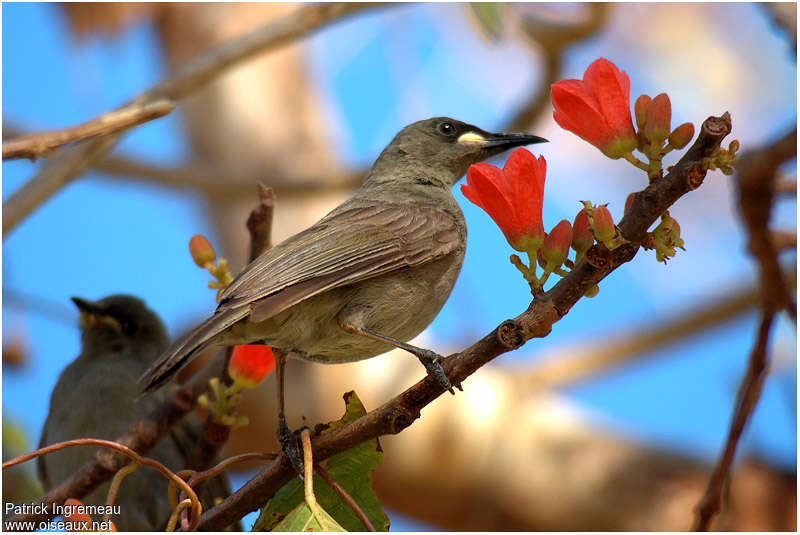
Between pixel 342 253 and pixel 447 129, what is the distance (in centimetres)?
169

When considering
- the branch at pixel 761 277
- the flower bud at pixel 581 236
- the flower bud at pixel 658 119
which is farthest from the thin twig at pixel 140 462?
the branch at pixel 761 277

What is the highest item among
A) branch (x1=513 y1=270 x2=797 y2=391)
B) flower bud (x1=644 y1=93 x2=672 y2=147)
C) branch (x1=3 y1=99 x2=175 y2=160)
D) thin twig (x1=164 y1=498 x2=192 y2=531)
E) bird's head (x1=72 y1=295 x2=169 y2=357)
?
bird's head (x1=72 y1=295 x2=169 y2=357)

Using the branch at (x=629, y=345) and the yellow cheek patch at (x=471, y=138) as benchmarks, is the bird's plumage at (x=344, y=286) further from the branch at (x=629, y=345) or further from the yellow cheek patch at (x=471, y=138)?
the branch at (x=629, y=345)

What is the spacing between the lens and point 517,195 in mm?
2701

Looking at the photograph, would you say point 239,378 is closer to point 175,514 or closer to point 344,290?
point 344,290

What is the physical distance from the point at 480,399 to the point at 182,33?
5353mm

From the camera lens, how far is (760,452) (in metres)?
7.56

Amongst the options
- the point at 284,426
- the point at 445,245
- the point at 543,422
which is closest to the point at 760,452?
the point at 543,422

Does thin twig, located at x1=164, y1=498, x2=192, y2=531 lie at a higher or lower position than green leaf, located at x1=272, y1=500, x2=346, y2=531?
higher

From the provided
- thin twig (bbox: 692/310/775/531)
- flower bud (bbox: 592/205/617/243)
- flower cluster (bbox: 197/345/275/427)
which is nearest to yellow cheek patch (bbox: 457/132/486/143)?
flower cluster (bbox: 197/345/275/427)

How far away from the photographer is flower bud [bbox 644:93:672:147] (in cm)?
246

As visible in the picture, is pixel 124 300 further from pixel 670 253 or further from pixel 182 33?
pixel 182 33

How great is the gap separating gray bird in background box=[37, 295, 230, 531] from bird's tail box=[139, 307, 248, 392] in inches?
60.1

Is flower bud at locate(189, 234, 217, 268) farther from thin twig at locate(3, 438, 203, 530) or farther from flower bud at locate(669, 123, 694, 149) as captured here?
flower bud at locate(669, 123, 694, 149)
